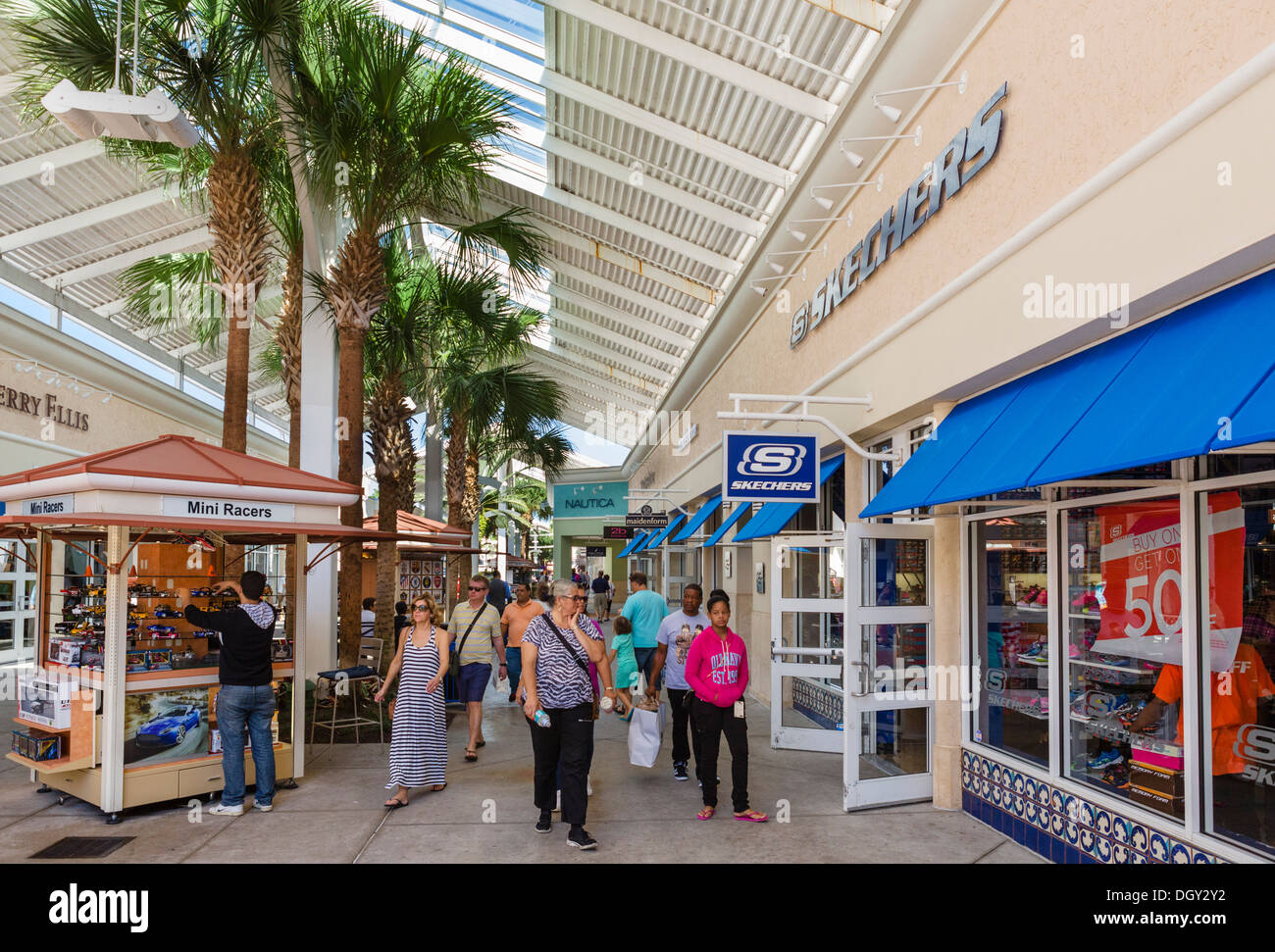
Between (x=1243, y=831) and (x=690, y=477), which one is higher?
(x=690, y=477)

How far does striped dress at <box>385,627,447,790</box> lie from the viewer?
302 inches

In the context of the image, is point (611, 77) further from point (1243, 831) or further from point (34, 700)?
point (1243, 831)

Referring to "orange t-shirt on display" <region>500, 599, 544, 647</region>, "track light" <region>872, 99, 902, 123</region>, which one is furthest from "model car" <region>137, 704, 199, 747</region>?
"track light" <region>872, 99, 902, 123</region>

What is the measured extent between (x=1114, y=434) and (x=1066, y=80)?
7.23 feet

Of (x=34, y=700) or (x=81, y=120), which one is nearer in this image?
(x=81, y=120)

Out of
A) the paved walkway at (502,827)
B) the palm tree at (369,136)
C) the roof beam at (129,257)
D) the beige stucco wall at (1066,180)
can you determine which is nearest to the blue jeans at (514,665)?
the palm tree at (369,136)

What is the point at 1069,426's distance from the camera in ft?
15.8

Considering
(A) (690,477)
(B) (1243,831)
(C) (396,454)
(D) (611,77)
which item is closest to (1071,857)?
(B) (1243,831)

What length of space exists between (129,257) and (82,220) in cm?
193

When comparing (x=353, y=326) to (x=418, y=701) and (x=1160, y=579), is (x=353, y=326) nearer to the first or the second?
(x=418, y=701)

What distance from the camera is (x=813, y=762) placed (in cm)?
939

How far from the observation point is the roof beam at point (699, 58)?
930 centimetres

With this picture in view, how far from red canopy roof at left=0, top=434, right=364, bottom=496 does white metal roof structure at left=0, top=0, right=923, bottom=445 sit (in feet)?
17.6

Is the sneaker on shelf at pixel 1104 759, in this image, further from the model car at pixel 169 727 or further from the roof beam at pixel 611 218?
the roof beam at pixel 611 218
